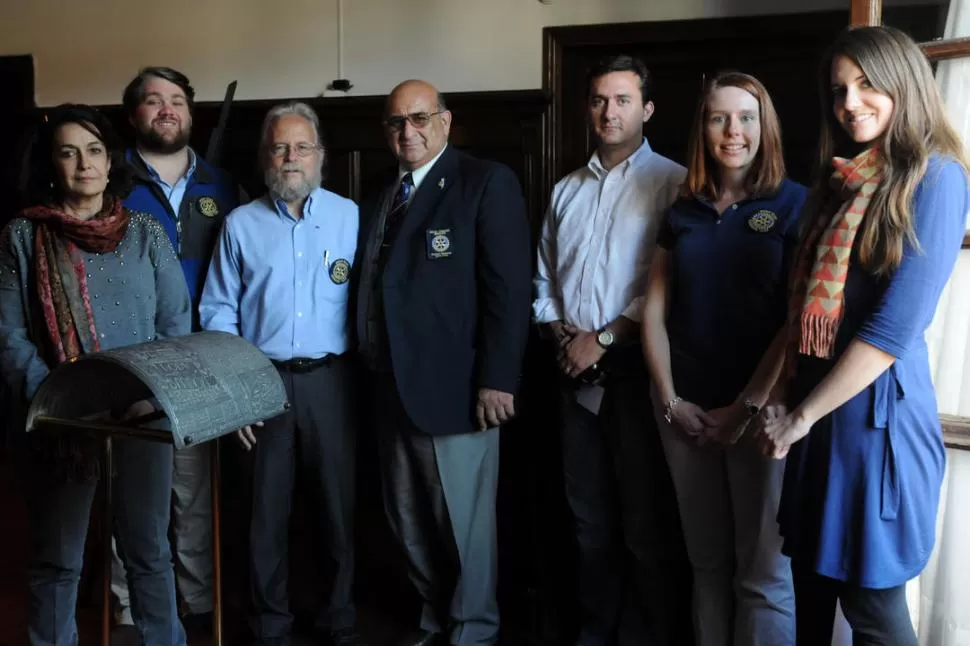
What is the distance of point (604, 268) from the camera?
2244 mm

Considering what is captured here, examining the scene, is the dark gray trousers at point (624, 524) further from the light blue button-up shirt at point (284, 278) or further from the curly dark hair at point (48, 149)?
the curly dark hair at point (48, 149)

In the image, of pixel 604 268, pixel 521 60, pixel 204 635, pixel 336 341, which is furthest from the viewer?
pixel 521 60

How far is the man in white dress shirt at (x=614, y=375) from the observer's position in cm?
222

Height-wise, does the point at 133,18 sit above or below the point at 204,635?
above

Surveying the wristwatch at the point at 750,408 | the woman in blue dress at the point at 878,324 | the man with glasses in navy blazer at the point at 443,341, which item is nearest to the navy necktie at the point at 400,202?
the man with glasses in navy blazer at the point at 443,341

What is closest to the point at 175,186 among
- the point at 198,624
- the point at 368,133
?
the point at 368,133

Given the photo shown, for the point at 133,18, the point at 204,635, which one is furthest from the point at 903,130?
the point at 133,18

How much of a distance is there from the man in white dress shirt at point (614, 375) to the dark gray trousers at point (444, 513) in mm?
262

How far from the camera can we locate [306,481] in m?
2.53

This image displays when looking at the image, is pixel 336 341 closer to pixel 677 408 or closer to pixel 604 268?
pixel 604 268

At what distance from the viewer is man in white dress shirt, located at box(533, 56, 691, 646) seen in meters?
2.22

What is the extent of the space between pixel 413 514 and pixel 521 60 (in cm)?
177

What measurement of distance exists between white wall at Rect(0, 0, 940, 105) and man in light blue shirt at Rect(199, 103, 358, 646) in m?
0.99

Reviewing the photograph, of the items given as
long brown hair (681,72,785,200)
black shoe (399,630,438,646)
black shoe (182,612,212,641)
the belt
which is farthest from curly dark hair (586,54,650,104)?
black shoe (182,612,212,641)
